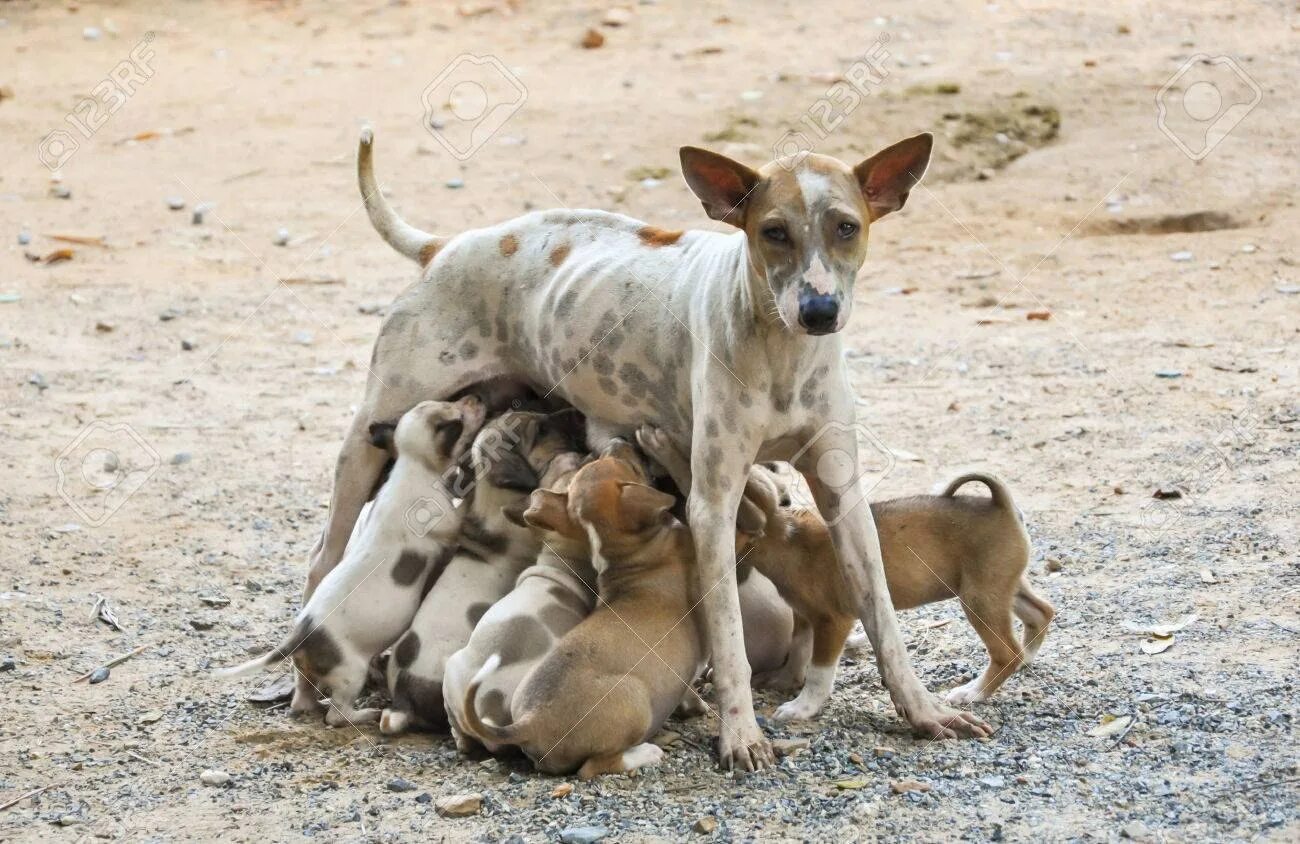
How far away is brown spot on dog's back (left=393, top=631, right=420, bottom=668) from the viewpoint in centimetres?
518

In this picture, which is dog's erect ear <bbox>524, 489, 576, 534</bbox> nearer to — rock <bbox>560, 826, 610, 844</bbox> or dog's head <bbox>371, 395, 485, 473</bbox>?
dog's head <bbox>371, 395, 485, 473</bbox>

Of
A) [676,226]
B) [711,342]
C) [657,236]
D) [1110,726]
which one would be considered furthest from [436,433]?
[676,226]

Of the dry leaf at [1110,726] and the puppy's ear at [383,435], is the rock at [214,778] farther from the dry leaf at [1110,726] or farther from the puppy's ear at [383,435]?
the dry leaf at [1110,726]

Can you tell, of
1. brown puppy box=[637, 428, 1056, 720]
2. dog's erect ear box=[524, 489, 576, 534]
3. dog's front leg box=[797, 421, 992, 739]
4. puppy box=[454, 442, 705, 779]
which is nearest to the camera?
puppy box=[454, 442, 705, 779]

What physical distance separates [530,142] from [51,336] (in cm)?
475

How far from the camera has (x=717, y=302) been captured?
5.00 meters

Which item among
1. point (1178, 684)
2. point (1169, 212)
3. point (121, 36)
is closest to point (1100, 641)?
point (1178, 684)

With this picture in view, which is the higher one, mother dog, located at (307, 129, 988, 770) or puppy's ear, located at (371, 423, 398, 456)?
mother dog, located at (307, 129, 988, 770)

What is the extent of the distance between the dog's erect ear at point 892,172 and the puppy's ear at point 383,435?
199cm

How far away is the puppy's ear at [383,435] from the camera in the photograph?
19.0 feet

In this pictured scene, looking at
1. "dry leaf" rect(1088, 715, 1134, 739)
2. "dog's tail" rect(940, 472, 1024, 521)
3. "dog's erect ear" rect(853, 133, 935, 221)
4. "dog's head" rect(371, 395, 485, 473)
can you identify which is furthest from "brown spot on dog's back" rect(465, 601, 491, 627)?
"dry leaf" rect(1088, 715, 1134, 739)

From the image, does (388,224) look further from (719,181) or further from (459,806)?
(459,806)

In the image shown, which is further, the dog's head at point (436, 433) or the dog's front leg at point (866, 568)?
the dog's head at point (436, 433)

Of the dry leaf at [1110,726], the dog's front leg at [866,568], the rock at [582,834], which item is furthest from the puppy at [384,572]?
the dry leaf at [1110,726]
